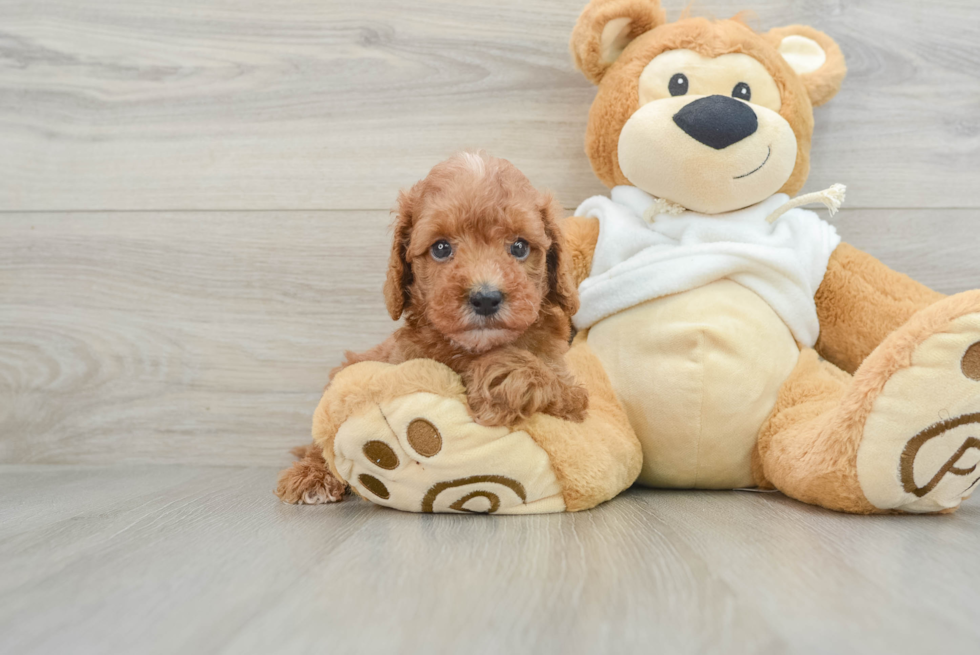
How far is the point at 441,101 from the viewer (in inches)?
56.0

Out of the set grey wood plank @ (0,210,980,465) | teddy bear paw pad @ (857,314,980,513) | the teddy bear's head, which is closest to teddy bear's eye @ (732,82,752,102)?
the teddy bear's head

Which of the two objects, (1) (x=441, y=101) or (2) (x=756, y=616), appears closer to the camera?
(2) (x=756, y=616)

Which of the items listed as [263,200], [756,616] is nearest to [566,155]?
[263,200]

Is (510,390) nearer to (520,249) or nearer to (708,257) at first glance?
(520,249)

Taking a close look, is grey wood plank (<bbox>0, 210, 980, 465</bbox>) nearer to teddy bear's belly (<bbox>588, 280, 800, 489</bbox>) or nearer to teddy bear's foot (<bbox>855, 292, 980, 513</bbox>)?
teddy bear's belly (<bbox>588, 280, 800, 489</bbox>)

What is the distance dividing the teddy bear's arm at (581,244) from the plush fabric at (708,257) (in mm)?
17

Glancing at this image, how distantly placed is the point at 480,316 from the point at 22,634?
56 centimetres

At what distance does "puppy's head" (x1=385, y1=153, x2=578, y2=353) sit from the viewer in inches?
34.4

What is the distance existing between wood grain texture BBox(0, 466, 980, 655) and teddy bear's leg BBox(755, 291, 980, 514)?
40 mm

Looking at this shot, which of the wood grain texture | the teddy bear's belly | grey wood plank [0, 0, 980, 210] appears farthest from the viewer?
grey wood plank [0, 0, 980, 210]

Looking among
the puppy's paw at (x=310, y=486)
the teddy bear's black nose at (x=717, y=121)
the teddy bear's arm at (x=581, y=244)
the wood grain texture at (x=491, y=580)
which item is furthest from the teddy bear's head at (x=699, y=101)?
the puppy's paw at (x=310, y=486)

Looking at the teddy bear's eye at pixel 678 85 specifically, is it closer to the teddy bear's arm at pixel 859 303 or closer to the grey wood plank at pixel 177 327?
the teddy bear's arm at pixel 859 303

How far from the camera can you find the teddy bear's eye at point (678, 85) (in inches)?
45.1

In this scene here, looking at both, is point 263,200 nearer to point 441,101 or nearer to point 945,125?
point 441,101
